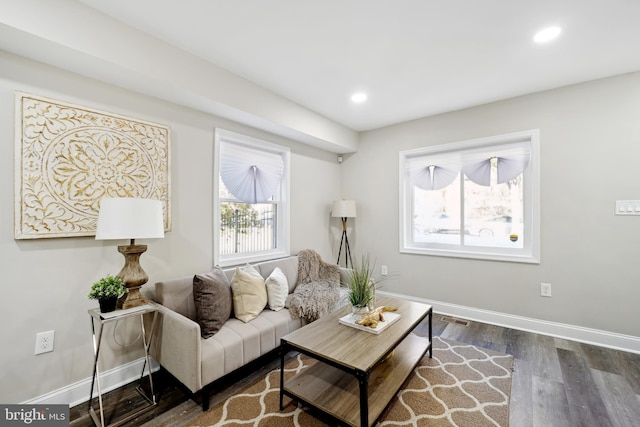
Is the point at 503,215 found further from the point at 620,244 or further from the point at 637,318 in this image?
the point at 637,318

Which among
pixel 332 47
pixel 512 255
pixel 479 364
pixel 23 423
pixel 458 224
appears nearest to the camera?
pixel 23 423

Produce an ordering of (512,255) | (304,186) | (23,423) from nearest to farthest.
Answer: (23,423) → (512,255) → (304,186)

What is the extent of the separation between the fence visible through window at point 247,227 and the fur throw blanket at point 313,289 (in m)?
0.51

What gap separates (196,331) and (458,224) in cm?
324

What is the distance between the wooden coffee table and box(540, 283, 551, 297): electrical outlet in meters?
1.77

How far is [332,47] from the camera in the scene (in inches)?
85.2

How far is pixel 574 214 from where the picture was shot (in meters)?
2.75

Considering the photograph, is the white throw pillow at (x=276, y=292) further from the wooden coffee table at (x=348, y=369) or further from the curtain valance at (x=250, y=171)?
the curtain valance at (x=250, y=171)

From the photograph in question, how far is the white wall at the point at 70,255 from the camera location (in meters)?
1.67

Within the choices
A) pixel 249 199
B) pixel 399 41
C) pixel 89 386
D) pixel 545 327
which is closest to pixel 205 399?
pixel 89 386

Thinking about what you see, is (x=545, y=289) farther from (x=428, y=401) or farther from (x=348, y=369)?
(x=348, y=369)

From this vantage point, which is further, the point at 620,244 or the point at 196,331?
the point at 620,244

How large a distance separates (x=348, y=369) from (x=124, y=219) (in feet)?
5.29

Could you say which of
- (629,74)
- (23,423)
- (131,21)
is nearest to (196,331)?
(23,423)
